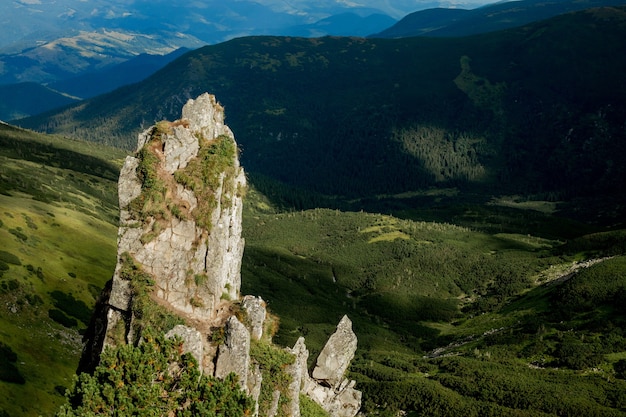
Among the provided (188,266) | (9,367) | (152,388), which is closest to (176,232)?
(188,266)

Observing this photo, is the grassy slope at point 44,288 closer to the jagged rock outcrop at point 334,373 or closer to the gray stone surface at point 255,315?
the jagged rock outcrop at point 334,373

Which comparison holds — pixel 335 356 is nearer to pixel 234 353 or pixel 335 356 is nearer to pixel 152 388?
pixel 234 353

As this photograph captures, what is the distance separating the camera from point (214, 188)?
48.5 m

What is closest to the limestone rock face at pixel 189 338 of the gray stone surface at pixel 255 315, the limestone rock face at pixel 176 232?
the limestone rock face at pixel 176 232

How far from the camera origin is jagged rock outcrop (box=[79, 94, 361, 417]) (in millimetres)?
44375

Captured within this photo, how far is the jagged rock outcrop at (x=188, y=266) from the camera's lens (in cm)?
4438

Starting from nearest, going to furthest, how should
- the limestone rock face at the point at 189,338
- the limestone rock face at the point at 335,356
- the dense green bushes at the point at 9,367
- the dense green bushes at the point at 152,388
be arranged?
1. the dense green bushes at the point at 152,388
2. the limestone rock face at the point at 189,338
3. the limestone rock face at the point at 335,356
4. the dense green bushes at the point at 9,367

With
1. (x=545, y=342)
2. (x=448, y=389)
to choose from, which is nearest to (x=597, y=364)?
(x=545, y=342)

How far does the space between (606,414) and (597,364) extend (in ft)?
87.9

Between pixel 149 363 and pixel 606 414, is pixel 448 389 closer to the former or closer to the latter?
pixel 606 414

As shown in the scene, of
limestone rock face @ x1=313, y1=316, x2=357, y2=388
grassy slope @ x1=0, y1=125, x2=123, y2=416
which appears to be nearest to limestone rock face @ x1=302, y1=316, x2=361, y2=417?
limestone rock face @ x1=313, y1=316, x2=357, y2=388

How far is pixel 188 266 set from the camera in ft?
154

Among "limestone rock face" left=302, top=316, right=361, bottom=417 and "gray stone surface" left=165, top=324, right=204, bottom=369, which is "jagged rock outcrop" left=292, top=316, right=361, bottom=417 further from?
"gray stone surface" left=165, top=324, right=204, bottom=369

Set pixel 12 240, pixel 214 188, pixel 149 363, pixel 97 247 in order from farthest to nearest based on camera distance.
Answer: pixel 97 247 < pixel 12 240 < pixel 214 188 < pixel 149 363
